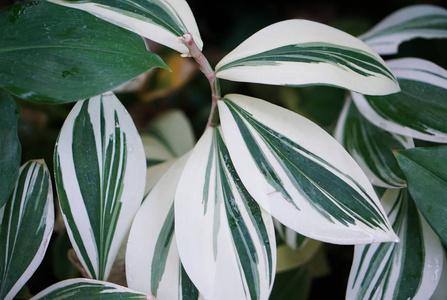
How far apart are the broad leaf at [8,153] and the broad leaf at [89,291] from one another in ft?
0.43

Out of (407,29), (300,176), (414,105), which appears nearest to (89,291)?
(300,176)

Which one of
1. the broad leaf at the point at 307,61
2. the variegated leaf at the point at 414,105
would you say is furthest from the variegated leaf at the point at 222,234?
the variegated leaf at the point at 414,105

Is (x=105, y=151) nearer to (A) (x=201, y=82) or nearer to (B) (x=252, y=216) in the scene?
(B) (x=252, y=216)

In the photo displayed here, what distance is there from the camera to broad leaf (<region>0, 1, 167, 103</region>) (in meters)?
0.45

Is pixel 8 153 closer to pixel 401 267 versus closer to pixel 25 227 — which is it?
pixel 25 227

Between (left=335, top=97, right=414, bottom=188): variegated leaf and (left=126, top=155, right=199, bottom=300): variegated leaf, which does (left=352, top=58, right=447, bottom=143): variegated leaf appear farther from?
(left=126, top=155, right=199, bottom=300): variegated leaf

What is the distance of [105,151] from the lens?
528 mm

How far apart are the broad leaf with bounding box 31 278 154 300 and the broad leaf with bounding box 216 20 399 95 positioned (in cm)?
29

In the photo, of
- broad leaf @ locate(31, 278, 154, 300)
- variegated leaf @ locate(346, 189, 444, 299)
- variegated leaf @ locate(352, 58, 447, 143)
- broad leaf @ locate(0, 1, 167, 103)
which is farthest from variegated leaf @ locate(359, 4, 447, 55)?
broad leaf @ locate(31, 278, 154, 300)

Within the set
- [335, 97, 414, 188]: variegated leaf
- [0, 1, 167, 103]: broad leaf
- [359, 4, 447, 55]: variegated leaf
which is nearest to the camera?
[0, 1, 167, 103]: broad leaf

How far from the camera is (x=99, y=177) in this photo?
0.53 metres

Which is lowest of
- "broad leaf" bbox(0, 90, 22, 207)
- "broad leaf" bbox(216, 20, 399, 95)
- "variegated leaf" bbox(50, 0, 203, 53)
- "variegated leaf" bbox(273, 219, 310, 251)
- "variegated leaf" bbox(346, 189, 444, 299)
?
"variegated leaf" bbox(346, 189, 444, 299)

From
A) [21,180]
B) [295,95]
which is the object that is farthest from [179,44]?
[295,95]

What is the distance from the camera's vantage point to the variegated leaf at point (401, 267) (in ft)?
1.77
